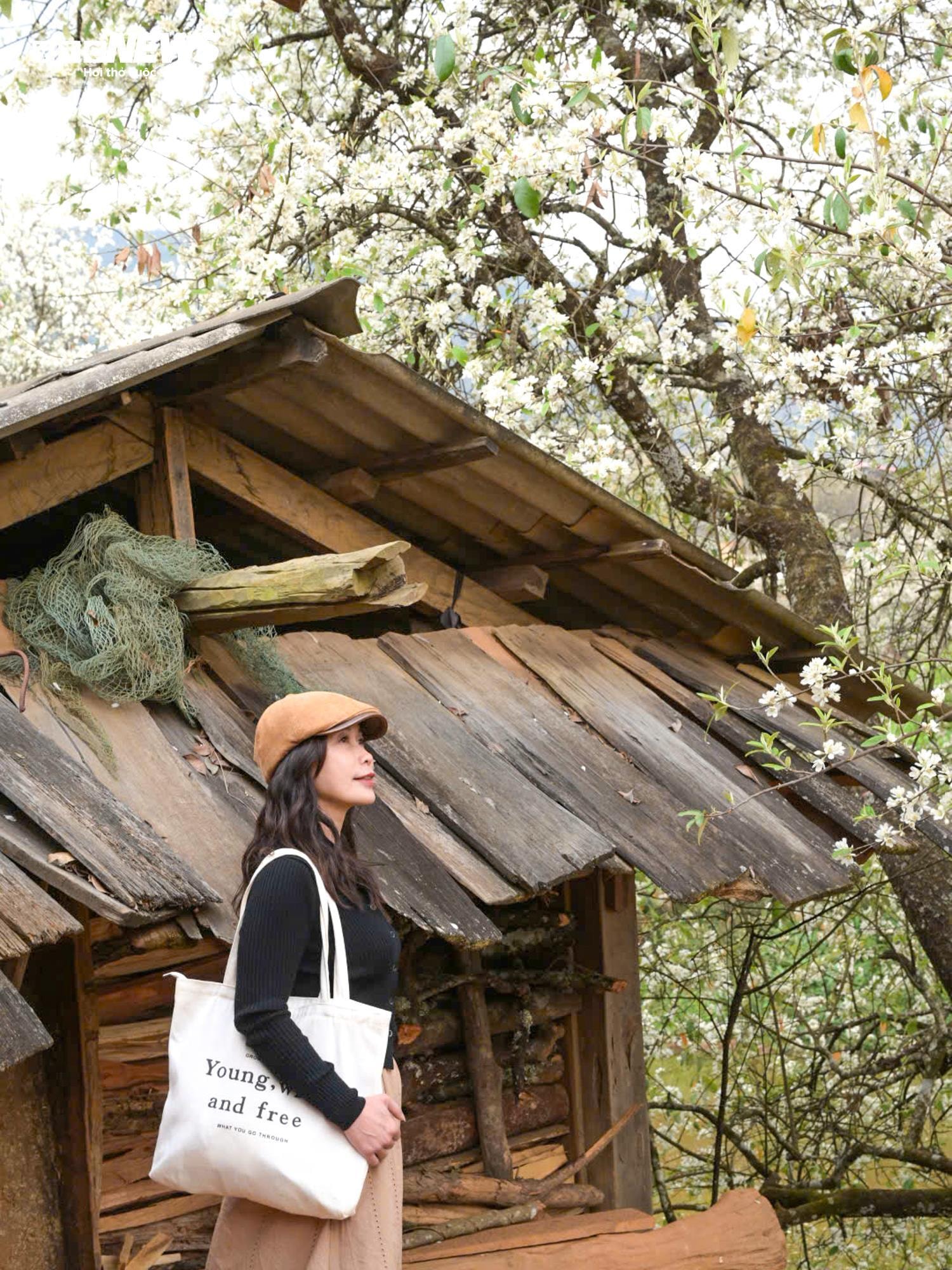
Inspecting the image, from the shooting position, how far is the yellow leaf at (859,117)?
3971mm

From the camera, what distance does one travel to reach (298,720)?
126 inches

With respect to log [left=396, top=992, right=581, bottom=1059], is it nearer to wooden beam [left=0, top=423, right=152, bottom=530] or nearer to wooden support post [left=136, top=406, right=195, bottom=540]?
wooden support post [left=136, top=406, right=195, bottom=540]

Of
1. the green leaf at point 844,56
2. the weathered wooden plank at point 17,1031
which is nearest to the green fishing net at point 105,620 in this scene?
the weathered wooden plank at point 17,1031

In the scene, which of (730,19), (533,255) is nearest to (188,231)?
(533,255)

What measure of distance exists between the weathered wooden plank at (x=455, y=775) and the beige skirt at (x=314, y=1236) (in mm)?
985

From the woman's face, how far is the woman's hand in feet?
2.01

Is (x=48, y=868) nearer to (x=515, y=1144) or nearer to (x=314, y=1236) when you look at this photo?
(x=314, y=1236)

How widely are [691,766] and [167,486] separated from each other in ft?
6.58

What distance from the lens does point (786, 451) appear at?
7.48m

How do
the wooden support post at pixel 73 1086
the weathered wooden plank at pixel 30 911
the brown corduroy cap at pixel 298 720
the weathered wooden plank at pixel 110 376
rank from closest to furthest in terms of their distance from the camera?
the weathered wooden plank at pixel 30 911 < the brown corduroy cap at pixel 298 720 < the weathered wooden plank at pixel 110 376 < the wooden support post at pixel 73 1086

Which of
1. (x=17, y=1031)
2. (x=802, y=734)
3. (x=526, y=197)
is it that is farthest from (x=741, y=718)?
(x=17, y=1031)

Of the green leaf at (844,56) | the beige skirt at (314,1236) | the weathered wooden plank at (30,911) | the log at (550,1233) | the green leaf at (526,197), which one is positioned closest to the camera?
the weathered wooden plank at (30,911)

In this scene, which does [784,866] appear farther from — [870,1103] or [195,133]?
[195,133]

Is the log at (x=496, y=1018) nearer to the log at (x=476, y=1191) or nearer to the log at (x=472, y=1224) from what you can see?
the log at (x=476, y=1191)
